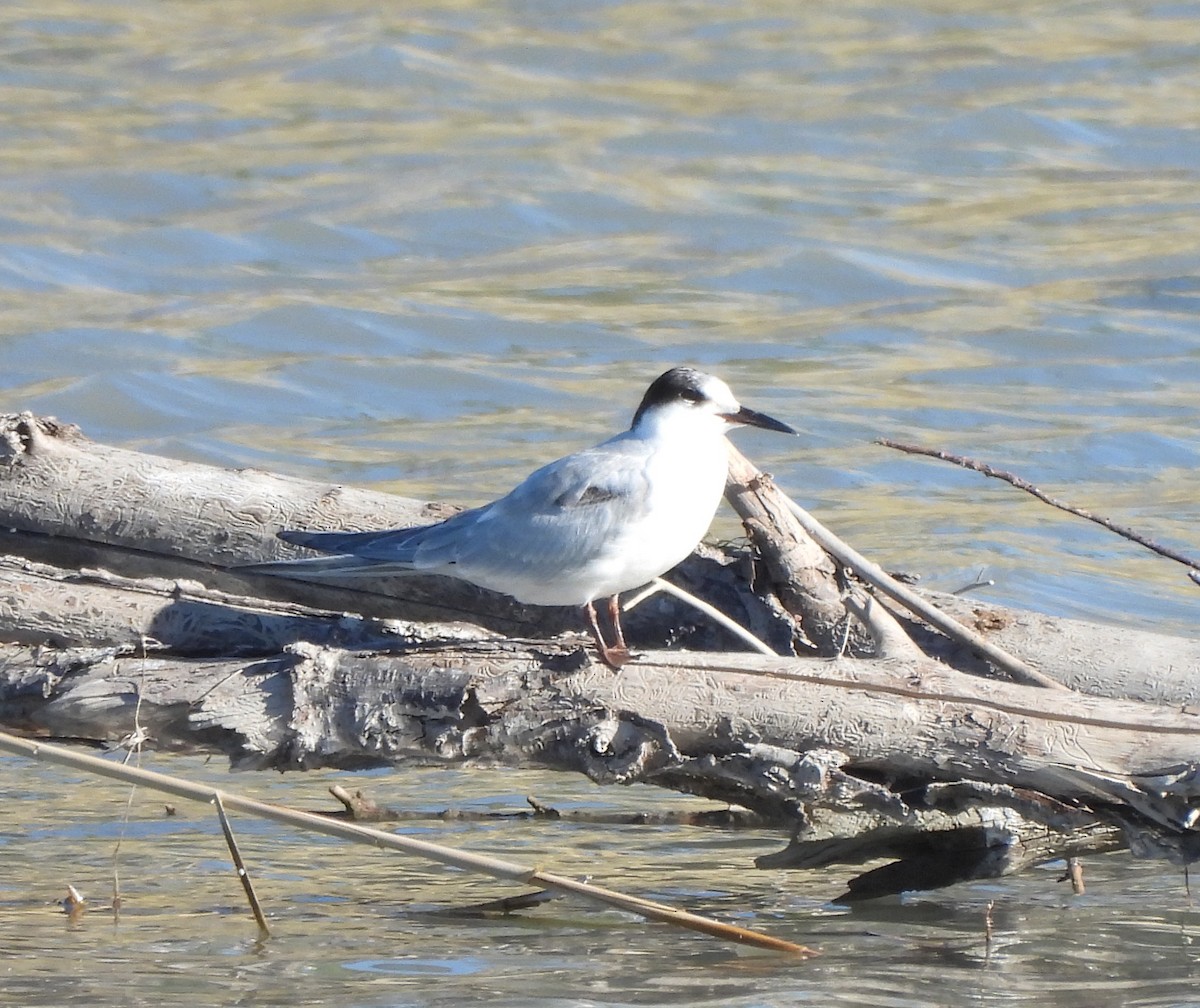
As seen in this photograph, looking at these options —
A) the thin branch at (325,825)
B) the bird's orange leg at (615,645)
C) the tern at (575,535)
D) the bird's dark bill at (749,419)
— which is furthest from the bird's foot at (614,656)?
the bird's dark bill at (749,419)

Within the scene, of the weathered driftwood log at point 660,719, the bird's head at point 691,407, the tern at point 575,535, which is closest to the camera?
the weathered driftwood log at point 660,719

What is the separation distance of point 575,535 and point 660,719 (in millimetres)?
657

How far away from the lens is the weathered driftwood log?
3.87 m

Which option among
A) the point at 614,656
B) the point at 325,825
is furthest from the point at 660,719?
the point at 325,825

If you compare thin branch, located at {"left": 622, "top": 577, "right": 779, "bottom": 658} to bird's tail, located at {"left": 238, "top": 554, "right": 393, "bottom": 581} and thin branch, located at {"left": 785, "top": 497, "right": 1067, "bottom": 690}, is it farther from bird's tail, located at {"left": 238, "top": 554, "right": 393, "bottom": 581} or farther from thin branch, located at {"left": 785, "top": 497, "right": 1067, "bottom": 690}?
bird's tail, located at {"left": 238, "top": 554, "right": 393, "bottom": 581}

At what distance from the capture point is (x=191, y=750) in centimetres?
404

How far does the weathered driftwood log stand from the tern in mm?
160

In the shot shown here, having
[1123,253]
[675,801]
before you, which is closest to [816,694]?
[675,801]

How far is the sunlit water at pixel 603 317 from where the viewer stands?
4277mm

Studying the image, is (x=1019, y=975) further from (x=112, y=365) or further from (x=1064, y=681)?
(x=112, y=365)

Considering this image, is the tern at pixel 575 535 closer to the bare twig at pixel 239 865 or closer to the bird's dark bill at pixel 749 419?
the bird's dark bill at pixel 749 419

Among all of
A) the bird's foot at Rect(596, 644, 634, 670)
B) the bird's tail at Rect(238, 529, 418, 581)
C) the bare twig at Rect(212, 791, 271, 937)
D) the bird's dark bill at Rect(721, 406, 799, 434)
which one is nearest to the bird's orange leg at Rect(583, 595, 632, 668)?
the bird's foot at Rect(596, 644, 634, 670)

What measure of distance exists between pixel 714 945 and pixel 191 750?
1.17 m

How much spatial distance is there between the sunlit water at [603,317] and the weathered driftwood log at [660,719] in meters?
0.33
